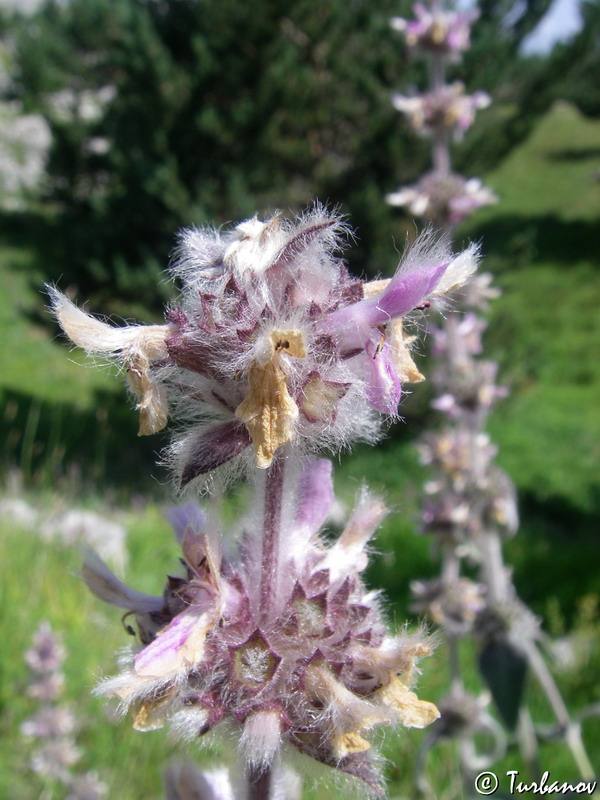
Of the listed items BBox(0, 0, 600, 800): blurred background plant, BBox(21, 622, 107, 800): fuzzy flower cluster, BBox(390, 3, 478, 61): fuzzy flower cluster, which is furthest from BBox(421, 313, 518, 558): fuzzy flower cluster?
BBox(0, 0, 600, 800): blurred background plant

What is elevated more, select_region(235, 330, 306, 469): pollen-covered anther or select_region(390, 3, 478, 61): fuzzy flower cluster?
select_region(390, 3, 478, 61): fuzzy flower cluster

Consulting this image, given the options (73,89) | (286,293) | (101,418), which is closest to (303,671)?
(286,293)

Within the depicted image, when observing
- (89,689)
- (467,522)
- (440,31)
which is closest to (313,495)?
(89,689)

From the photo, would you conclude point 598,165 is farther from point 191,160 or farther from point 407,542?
point 407,542

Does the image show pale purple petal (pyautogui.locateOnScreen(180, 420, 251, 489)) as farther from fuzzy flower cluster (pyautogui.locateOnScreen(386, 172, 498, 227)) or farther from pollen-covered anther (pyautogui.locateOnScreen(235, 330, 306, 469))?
fuzzy flower cluster (pyautogui.locateOnScreen(386, 172, 498, 227))

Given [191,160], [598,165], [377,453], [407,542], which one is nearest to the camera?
[407,542]

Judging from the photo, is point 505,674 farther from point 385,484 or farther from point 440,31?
point 440,31
